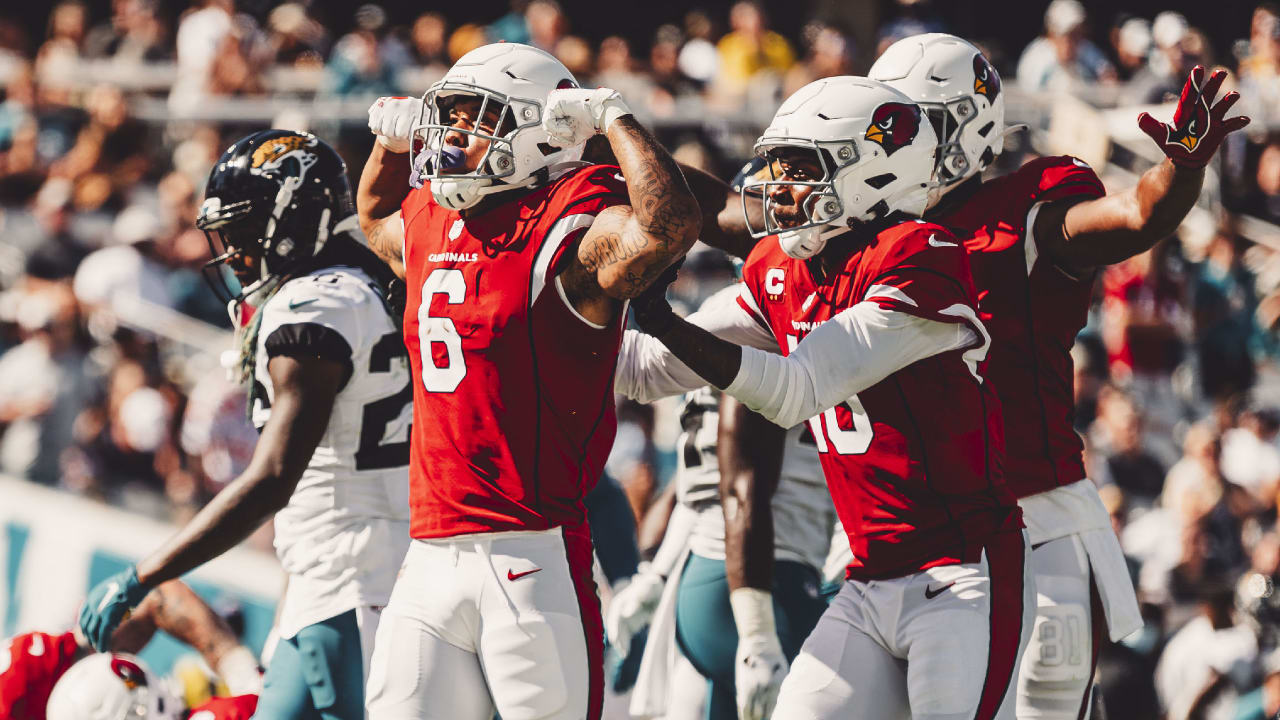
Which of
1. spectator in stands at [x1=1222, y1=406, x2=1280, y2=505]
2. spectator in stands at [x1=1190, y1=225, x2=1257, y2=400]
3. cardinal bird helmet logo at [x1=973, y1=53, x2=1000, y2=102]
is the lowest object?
spectator in stands at [x1=1222, y1=406, x2=1280, y2=505]

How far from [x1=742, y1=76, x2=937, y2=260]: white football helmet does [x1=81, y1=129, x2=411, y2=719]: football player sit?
1.18 m

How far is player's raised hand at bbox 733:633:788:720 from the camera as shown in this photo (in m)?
4.53

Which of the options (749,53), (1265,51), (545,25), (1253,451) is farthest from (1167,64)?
(545,25)

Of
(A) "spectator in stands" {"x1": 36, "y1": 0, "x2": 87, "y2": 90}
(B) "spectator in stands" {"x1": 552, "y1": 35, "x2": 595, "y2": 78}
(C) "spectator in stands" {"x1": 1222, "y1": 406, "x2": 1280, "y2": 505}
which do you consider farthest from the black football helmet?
(A) "spectator in stands" {"x1": 36, "y1": 0, "x2": 87, "y2": 90}

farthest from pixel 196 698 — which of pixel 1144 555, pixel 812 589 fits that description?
pixel 1144 555

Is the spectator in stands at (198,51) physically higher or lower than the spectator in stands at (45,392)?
higher

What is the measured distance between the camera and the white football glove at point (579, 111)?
372 centimetres

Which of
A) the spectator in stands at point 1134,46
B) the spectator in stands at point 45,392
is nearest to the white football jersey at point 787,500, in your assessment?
the spectator in stands at point 45,392

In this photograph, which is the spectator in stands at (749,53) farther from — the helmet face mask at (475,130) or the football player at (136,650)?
the helmet face mask at (475,130)

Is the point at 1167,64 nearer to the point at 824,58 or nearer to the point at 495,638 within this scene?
the point at 824,58

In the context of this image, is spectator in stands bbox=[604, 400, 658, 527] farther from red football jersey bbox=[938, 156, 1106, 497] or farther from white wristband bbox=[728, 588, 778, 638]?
red football jersey bbox=[938, 156, 1106, 497]

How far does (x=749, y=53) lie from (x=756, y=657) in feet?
25.6

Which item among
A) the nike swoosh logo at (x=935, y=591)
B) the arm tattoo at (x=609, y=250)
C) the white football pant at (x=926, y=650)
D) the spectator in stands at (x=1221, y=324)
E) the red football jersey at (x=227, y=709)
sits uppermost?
the arm tattoo at (x=609, y=250)

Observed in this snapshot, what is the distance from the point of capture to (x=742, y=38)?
468 inches
